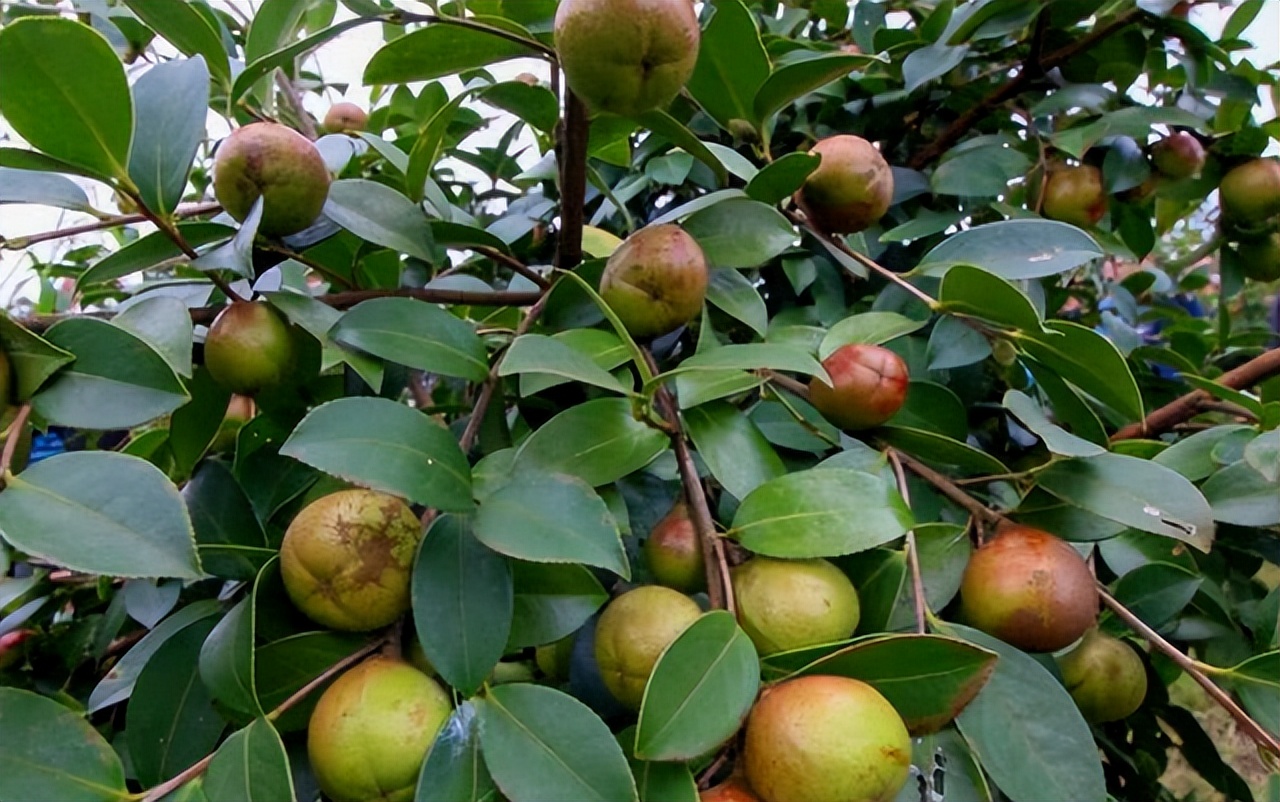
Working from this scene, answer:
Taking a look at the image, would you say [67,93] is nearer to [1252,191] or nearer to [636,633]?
[636,633]

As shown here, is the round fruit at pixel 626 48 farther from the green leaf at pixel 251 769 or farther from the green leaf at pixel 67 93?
the green leaf at pixel 251 769

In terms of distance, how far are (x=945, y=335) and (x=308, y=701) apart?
464 millimetres

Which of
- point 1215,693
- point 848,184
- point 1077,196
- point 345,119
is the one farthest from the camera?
point 345,119

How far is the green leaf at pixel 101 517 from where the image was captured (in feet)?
1.21

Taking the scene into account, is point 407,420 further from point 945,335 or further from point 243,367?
point 945,335

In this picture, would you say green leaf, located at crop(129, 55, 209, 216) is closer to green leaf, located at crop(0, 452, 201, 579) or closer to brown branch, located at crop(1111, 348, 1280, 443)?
green leaf, located at crop(0, 452, 201, 579)

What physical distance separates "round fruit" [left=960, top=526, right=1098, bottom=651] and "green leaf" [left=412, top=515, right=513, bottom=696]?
9.9 inches

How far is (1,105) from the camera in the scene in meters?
0.43

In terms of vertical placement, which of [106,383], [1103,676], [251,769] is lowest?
[1103,676]

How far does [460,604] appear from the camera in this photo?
41 centimetres

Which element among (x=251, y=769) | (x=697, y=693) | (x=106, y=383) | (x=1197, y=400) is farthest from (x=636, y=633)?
(x=1197, y=400)

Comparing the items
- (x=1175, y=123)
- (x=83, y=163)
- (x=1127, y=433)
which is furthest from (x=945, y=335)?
(x=83, y=163)

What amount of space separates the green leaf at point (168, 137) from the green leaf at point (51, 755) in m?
0.26

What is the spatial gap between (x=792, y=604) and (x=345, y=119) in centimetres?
83
